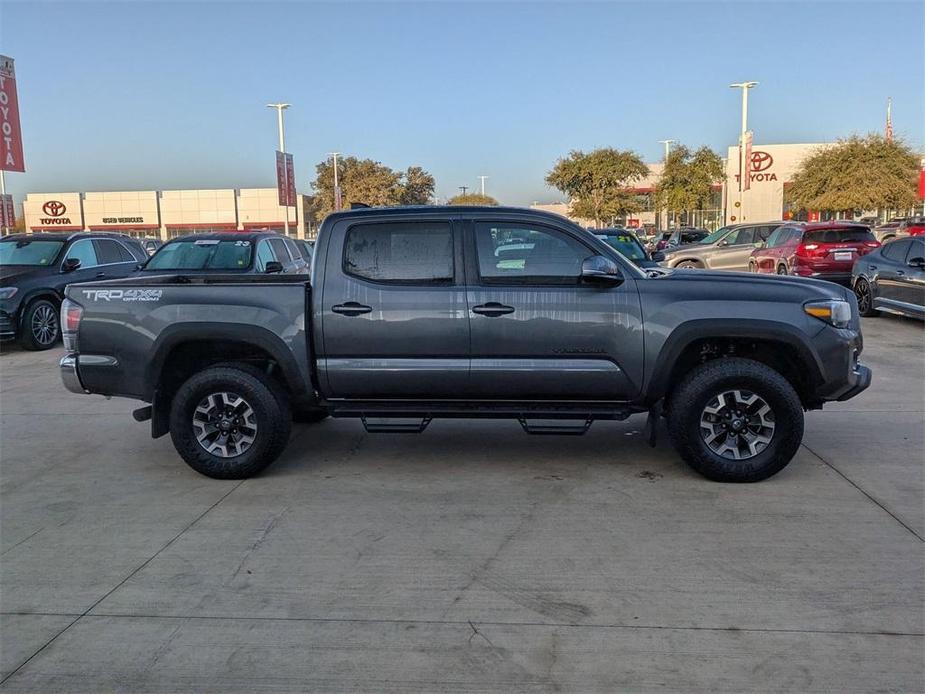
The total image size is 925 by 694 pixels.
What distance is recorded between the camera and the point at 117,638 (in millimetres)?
3559

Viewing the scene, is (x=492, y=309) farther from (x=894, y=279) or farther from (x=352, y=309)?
(x=894, y=279)

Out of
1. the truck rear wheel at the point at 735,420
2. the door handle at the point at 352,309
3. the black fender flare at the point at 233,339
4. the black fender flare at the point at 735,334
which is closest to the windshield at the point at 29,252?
the black fender flare at the point at 233,339

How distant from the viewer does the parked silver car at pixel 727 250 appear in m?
20.2

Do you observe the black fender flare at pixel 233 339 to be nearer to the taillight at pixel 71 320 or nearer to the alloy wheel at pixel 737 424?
the taillight at pixel 71 320

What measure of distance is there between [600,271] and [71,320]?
12.9ft

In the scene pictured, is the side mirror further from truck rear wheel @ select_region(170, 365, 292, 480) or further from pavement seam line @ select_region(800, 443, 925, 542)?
truck rear wheel @ select_region(170, 365, 292, 480)

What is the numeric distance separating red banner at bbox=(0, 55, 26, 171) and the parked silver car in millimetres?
15379

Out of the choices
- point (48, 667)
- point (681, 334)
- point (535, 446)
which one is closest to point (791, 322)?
point (681, 334)

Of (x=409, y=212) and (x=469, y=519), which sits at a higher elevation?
(x=409, y=212)

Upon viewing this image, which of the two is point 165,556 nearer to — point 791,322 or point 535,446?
point 535,446

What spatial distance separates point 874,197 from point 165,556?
3794cm

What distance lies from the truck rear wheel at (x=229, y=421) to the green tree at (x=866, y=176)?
3646 cm

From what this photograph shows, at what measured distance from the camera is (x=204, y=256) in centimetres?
1185

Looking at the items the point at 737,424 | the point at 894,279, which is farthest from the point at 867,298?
the point at 737,424
